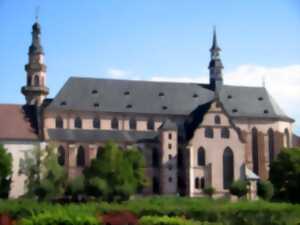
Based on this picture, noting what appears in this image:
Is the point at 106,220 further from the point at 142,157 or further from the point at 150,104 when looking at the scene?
the point at 150,104

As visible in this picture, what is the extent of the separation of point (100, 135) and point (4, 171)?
15.9 m

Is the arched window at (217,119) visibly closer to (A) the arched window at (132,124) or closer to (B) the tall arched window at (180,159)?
(B) the tall arched window at (180,159)

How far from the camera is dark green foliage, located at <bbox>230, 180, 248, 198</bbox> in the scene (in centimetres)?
7725

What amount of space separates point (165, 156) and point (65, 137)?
12.9m

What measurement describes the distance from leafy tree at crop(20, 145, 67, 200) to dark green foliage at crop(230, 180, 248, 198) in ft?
66.1

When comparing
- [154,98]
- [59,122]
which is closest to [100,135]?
[59,122]

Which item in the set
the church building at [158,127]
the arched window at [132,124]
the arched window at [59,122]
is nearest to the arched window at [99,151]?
the church building at [158,127]

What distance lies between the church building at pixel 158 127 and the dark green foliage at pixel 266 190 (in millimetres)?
4141

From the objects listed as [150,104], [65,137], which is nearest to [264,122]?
[150,104]

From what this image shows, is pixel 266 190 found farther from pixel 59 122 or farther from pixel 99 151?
pixel 59 122

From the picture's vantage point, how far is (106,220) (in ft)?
114

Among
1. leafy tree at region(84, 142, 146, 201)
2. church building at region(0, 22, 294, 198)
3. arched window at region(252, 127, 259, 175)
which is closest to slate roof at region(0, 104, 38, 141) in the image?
church building at region(0, 22, 294, 198)

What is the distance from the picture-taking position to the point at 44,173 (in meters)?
73.7

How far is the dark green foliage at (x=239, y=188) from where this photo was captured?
7725 centimetres
